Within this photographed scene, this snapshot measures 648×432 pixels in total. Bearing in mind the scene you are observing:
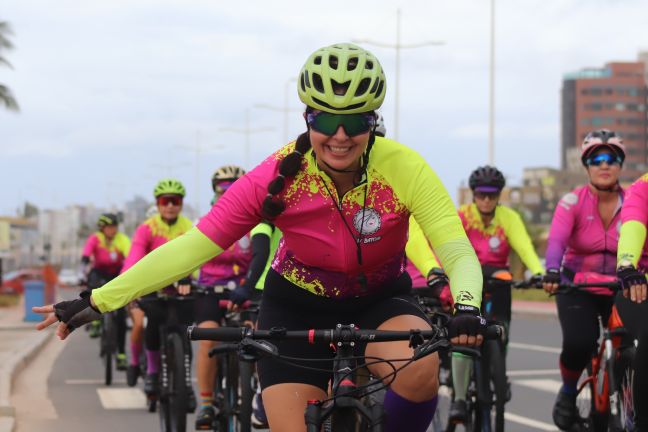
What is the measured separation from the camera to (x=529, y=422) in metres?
10.1

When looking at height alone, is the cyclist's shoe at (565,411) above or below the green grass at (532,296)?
below

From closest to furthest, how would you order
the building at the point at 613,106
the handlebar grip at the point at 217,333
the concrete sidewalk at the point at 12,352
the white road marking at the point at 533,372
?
the handlebar grip at the point at 217,333, the concrete sidewalk at the point at 12,352, the white road marking at the point at 533,372, the building at the point at 613,106

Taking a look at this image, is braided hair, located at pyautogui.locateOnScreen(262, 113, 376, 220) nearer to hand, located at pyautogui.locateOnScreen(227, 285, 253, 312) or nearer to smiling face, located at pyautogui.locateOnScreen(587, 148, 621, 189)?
hand, located at pyautogui.locateOnScreen(227, 285, 253, 312)

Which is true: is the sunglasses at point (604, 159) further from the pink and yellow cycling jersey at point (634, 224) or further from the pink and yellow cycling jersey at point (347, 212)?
the pink and yellow cycling jersey at point (347, 212)

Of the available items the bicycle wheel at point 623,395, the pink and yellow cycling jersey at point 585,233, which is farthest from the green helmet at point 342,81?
the pink and yellow cycling jersey at point 585,233

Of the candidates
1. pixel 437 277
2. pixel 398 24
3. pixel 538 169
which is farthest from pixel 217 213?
pixel 538 169

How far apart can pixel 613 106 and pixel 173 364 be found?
558 feet

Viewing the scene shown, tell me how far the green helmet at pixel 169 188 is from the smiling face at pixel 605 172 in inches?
148

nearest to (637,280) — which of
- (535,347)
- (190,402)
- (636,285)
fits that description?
(636,285)

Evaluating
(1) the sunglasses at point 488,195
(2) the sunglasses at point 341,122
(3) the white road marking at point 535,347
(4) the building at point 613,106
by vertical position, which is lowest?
(3) the white road marking at point 535,347

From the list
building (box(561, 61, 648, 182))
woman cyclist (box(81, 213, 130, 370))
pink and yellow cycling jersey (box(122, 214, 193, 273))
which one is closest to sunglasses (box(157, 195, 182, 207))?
pink and yellow cycling jersey (box(122, 214, 193, 273))

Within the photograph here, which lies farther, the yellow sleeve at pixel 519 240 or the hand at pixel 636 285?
the yellow sleeve at pixel 519 240

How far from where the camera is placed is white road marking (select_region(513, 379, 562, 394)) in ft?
41.6

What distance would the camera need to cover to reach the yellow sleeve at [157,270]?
4.47 metres
